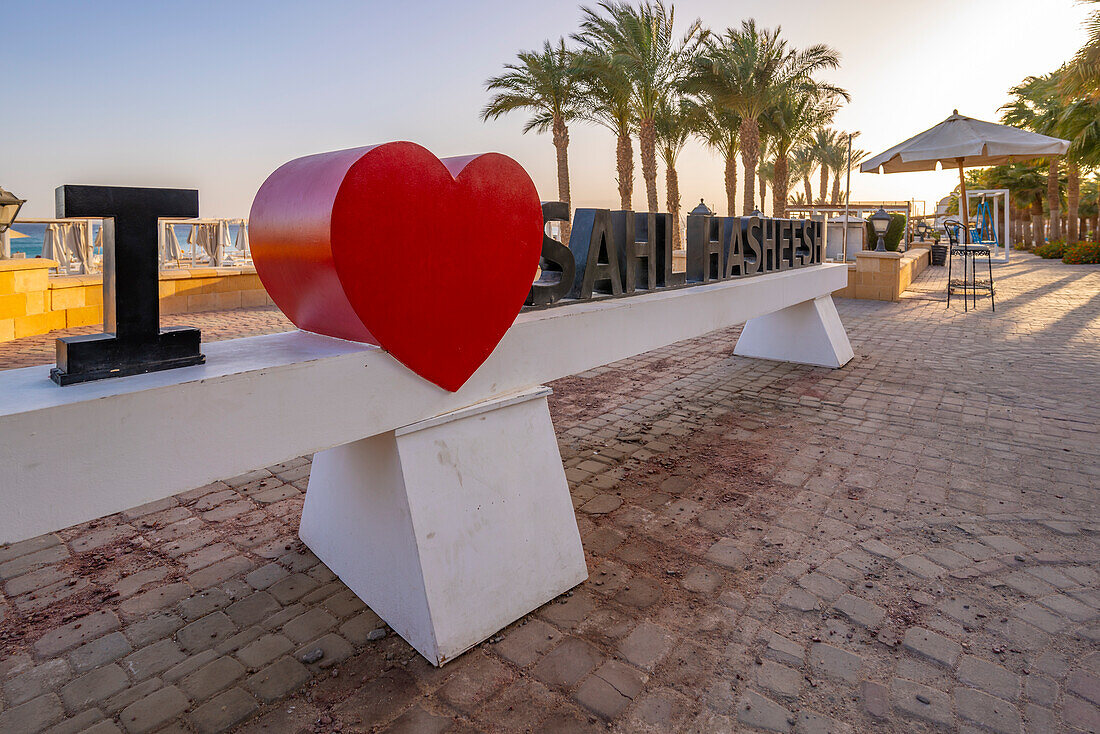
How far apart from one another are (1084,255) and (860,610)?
25.1m

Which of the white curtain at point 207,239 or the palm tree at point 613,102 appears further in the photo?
the palm tree at point 613,102

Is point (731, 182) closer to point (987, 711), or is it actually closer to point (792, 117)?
point (792, 117)

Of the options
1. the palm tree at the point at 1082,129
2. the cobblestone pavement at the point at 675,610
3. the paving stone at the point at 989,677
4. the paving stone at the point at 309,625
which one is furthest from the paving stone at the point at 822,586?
the palm tree at the point at 1082,129

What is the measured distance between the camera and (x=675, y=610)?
2.51 meters

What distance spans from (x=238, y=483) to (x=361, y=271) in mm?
2637

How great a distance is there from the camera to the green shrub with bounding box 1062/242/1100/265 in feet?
66.6

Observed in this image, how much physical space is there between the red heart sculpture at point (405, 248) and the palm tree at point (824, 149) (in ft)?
135

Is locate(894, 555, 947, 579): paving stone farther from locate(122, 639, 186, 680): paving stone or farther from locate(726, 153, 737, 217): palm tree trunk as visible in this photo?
locate(726, 153, 737, 217): palm tree trunk

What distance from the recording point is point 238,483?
3912 mm

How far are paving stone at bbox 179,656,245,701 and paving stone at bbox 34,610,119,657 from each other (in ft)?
1.81

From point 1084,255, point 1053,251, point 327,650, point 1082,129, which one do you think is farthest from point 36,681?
point 1053,251

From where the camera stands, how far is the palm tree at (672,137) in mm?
22969

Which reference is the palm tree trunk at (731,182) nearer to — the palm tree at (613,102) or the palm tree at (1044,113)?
the palm tree at (613,102)

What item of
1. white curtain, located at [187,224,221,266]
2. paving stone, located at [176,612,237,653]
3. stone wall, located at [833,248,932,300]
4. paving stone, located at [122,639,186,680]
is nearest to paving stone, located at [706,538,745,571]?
paving stone, located at [176,612,237,653]
